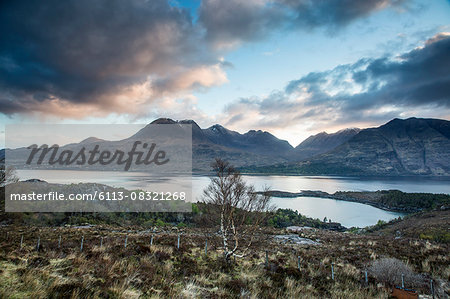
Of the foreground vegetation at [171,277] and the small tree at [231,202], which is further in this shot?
the small tree at [231,202]

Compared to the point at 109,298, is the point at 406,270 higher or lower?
lower

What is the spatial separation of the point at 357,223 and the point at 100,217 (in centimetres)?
6097

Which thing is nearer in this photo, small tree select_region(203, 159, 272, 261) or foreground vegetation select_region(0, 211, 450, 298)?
foreground vegetation select_region(0, 211, 450, 298)

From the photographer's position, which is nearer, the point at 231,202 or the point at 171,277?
the point at 171,277

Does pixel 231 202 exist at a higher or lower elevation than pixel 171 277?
higher

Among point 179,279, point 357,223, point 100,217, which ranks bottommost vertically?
point 357,223

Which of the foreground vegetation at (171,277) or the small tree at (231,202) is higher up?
the small tree at (231,202)

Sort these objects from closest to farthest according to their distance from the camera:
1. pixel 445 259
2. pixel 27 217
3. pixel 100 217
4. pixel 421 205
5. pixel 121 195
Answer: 1. pixel 445 259
2. pixel 27 217
3. pixel 100 217
4. pixel 121 195
5. pixel 421 205

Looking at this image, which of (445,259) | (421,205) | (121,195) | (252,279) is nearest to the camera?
(252,279)

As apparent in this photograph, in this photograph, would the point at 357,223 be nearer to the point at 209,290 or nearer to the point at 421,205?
the point at 421,205

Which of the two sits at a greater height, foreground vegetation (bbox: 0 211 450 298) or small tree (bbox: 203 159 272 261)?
small tree (bbox: 203 159 272 261)

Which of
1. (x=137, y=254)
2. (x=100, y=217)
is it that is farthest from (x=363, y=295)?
(x=100, y=217)

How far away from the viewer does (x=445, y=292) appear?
8578 mm

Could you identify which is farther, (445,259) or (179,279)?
(445,259)
